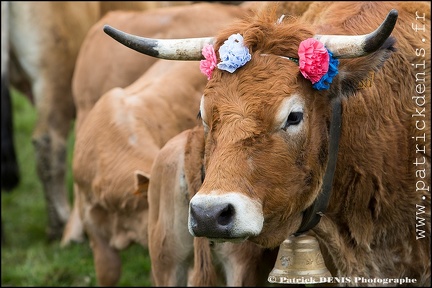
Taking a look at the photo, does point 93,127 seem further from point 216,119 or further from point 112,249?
point 216,119

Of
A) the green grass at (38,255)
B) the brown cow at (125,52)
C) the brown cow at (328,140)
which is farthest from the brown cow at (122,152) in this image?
the brown cow at (328,140)

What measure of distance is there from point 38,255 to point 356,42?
4473 mm

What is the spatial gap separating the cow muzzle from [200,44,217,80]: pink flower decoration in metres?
0.76

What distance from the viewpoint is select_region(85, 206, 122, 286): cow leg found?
722 centimetres

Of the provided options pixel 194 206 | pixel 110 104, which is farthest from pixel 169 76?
pixel 194 206

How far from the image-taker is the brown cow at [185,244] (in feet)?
19.5

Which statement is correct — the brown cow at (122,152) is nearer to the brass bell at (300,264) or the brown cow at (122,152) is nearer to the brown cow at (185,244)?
the brown cow at (185,244)

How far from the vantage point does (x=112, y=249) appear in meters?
7.29

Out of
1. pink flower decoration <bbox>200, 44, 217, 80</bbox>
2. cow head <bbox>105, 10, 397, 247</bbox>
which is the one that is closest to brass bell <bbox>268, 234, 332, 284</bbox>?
cow head <bbox>105, 10, 397, 247</bbox>

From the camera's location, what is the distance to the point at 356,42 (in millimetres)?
4914

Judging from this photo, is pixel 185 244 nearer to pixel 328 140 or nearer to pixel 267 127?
pixel 328 140

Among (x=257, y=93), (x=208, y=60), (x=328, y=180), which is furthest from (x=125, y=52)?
(x=257, y=93)

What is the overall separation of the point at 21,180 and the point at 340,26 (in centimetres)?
592

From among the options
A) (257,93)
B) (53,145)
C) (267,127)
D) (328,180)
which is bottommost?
(53,145)
